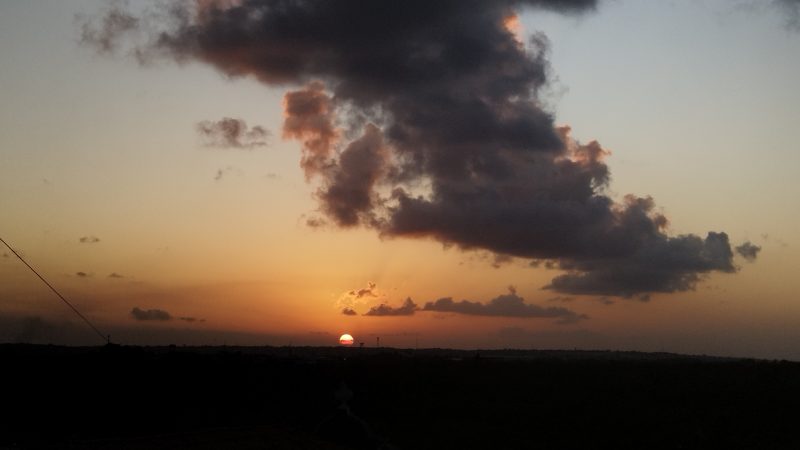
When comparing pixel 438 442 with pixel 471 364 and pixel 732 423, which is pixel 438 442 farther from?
pixel 471 364

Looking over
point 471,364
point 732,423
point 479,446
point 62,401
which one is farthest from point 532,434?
point 62,401

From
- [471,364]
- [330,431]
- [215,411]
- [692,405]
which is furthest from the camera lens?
[471,364]

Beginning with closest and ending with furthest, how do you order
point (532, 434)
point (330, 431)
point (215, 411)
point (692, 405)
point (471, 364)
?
point (330, 431) → point (532, 434) → point (215, 411) → point (692, 405) → point (471, 364)

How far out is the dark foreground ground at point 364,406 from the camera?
33.8m

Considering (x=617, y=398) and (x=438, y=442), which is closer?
(x=438, y=442)

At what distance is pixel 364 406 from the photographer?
4069 centimetres

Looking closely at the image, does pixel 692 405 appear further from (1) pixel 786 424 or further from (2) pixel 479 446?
→ (2) pixel 479 446

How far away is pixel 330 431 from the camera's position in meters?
33.7

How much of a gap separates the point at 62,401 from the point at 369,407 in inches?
597

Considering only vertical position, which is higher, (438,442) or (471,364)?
(471,364)

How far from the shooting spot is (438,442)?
3416cm

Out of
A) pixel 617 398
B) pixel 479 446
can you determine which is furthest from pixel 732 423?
pixel 479 446

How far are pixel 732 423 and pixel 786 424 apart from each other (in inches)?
110

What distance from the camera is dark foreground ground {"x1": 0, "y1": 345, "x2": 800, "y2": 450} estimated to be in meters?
33.8
